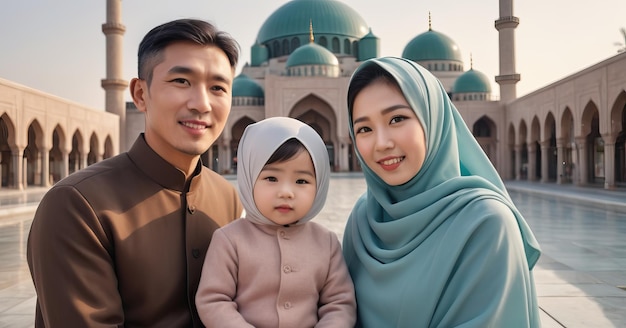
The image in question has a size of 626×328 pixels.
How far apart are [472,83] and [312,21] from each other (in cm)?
866

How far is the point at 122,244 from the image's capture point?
1042mm

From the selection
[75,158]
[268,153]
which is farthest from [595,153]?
[75,158]

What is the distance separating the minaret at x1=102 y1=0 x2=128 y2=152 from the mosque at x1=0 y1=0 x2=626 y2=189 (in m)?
0.03

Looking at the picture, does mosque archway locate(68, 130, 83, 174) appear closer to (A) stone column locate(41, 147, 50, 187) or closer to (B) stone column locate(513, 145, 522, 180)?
(A) stone column locate(41, 147, 50, 187)

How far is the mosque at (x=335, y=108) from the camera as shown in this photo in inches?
425

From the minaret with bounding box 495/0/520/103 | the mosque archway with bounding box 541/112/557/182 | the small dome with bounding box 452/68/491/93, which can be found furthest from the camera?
the small dome with bounding box 452/68/491/93

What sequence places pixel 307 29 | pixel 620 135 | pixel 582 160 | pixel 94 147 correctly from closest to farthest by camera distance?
pixel 582 160, pixel 620 135, pixel 94 147, pixel 307 29

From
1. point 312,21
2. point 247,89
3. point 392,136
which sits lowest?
point 392,136

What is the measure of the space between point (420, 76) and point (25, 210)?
7.10 m

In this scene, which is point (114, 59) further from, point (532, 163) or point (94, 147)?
point (532, 163)

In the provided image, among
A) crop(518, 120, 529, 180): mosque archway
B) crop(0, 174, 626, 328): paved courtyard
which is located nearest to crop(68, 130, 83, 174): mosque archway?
→ crop(0, 174, 626, 328): paved courtyard

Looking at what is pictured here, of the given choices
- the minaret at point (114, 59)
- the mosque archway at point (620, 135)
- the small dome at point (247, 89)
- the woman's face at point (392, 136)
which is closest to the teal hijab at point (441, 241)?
the woman's face at point (392, 136)

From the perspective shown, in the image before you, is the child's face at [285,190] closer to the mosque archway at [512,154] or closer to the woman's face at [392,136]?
the woman's face at [392,136]

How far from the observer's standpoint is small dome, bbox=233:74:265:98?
21.0 m
